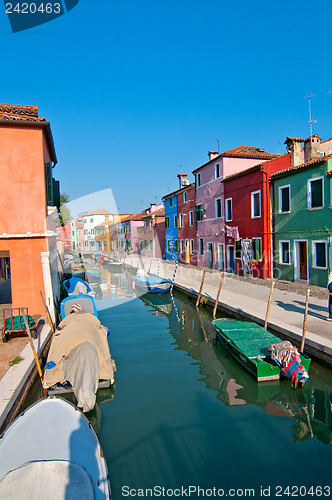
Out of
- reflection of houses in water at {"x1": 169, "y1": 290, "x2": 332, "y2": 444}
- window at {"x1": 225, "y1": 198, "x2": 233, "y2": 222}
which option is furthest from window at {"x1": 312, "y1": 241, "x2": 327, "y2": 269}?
window at {"x1": 225, "y1": 198, "x2": 233, "y2": 222}

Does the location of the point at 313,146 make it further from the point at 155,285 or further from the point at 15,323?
the point at 15,323

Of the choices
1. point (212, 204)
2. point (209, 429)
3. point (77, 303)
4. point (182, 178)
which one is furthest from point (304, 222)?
point (182, 178)

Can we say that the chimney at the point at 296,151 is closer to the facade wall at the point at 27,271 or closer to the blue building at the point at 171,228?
the facade wall at the point at 27,271

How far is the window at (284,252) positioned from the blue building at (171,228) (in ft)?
51.0

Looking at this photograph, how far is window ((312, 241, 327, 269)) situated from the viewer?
1467cm

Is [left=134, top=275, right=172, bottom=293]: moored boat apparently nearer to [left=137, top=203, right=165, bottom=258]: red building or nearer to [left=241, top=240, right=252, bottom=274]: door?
[left=241, top=240, right=252, bottom=274]: door

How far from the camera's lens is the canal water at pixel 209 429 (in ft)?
16.0

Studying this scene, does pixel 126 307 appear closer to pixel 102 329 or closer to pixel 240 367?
pixel 102 329

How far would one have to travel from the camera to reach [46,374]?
7281 mm

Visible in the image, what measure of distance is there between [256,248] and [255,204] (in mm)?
2561

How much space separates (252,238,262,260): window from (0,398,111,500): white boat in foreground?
15344mm

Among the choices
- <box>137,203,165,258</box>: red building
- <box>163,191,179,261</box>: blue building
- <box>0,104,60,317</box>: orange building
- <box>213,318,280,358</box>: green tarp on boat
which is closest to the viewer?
<box>213,318,280,358</box>: green tarp on boat

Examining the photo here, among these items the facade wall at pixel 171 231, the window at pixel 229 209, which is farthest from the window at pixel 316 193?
the facade wall at pixel 171 231

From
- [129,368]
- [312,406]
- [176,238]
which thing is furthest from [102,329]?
[176,238]
